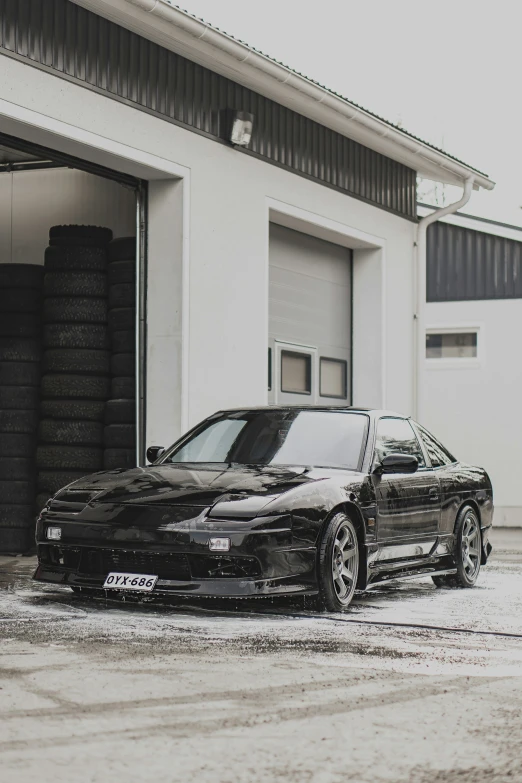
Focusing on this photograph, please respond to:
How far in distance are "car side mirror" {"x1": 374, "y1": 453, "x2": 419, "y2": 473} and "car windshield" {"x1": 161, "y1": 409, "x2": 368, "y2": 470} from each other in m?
0.19

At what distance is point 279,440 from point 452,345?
15.2 meters

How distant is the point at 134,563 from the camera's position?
7.94 metres

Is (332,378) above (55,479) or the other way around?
above

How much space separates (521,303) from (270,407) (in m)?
14.1

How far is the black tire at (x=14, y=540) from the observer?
13203mm

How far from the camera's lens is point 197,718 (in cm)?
487

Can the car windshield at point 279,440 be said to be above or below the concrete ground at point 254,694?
above

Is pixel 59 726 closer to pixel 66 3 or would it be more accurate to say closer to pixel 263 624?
pixel 263 624

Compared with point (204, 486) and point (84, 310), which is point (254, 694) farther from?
point (84, 310)

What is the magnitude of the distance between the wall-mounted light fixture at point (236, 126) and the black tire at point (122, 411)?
9.68 feet

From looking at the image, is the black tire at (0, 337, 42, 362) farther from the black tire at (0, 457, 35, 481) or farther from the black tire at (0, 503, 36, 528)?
the black tire at (0, 503, 36, 528)

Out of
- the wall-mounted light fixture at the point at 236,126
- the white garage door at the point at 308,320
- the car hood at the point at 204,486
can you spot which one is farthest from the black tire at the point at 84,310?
the car hood at the point at 204,486

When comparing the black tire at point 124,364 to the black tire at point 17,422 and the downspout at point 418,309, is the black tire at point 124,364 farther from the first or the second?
the downspout at point 418,309

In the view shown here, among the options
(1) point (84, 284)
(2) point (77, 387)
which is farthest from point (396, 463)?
(1) point (84, 284)
